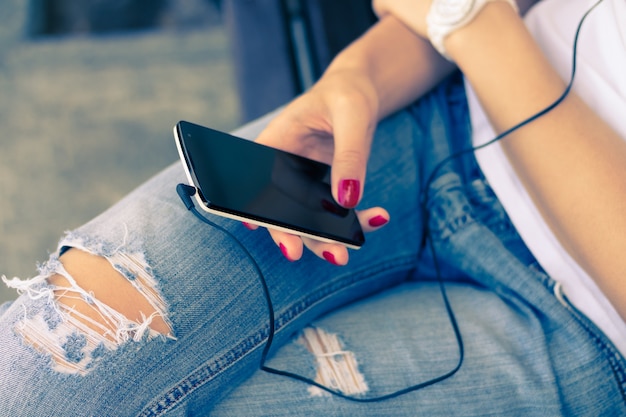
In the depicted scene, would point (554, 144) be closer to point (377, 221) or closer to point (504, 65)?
point (504, 65)

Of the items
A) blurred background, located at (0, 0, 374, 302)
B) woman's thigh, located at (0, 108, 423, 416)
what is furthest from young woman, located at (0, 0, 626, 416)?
blurred background, located at (0, 0, 374, 302)

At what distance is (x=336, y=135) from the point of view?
0.63m

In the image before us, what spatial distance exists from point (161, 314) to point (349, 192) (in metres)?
0.25

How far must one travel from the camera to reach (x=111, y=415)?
0.52m

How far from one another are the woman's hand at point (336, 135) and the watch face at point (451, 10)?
0.43ft

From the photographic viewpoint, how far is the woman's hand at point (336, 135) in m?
0.61

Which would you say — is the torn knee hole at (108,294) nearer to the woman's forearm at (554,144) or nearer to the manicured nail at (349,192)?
the manicured nail at (349,192)

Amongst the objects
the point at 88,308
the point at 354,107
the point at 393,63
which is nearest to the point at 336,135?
the point at 354,107

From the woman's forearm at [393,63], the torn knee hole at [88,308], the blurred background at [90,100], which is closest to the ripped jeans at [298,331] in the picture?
the torn knee hole at [88,308]

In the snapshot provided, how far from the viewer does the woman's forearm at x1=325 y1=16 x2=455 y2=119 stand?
2.46 feet

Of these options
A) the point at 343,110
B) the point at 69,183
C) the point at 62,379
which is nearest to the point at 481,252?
the point at 343,110

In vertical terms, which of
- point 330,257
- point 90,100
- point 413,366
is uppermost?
point 90,100

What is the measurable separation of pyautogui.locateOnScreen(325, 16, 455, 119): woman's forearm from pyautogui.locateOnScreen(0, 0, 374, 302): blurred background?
1.83 ft

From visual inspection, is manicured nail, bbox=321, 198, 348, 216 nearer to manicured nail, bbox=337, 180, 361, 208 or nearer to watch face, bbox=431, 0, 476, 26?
manicured nail, bbox=337, 180, 361, 208
